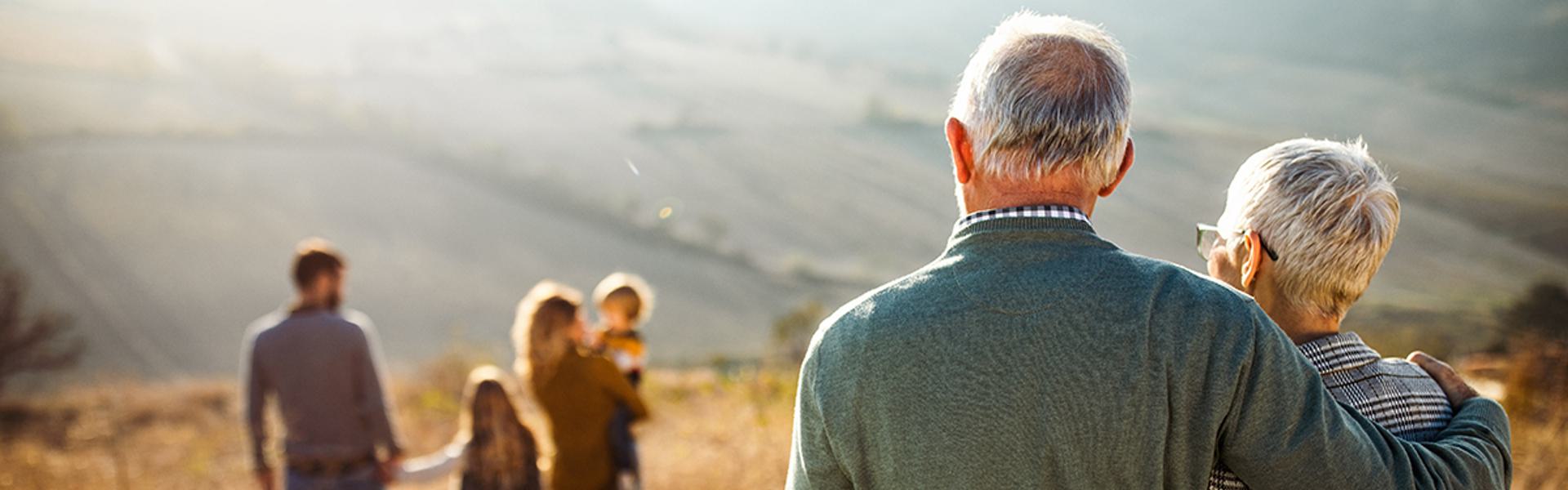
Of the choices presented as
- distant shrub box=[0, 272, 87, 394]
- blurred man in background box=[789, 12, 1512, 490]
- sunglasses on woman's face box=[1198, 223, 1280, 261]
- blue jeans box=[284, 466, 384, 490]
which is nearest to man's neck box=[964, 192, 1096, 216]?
blurred man in background box=[789, 12, 1512, 490]

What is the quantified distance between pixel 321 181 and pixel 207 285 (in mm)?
4782

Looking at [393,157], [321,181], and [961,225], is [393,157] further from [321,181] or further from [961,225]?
[961,225]

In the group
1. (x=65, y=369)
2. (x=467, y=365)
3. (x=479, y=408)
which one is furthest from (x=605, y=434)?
(x=65, y=369)

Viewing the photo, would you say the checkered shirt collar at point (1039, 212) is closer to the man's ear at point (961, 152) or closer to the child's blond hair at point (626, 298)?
the man's ear at point (961, 152)

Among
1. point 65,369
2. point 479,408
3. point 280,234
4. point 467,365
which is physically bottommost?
point 479,408

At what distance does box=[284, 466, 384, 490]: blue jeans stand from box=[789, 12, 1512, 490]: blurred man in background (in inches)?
126

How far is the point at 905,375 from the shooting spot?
1351 millimetres

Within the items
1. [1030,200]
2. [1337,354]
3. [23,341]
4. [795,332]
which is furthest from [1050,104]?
[23,341]

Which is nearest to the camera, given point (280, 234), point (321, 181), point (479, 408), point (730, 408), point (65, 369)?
point (479, 408)

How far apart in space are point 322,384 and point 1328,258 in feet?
11.7

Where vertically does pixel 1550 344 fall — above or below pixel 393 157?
below

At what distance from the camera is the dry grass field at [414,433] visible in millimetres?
6055

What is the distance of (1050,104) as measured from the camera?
1366 millimetres

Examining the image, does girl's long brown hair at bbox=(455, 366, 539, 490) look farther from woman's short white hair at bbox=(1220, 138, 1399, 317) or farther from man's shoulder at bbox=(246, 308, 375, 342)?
woman's short white hair at bbox=(1220, 138, 1399, 317)
